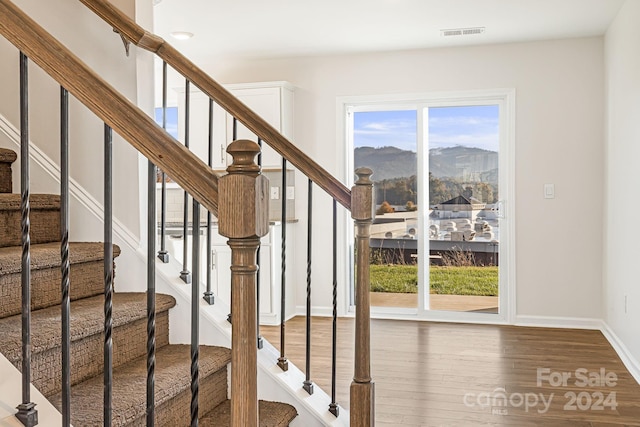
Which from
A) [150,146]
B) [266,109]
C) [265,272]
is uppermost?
[266,109]

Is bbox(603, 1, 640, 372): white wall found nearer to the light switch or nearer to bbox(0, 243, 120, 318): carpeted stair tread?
the light switch

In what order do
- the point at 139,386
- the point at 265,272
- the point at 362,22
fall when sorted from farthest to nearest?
the point at 265,272, the point at 362,22, the point at 139,386

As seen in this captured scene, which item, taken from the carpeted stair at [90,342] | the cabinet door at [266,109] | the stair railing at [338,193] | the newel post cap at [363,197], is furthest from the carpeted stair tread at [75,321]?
the cabinet door at [266,109]

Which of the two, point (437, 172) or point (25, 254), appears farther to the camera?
point (437, 172)

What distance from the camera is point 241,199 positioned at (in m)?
1.20

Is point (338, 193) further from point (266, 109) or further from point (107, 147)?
point (266, 109)

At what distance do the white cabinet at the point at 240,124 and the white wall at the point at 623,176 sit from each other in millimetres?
2727

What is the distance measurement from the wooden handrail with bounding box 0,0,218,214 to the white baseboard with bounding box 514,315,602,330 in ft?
15.3

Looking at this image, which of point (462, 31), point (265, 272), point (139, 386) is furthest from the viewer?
point (265, 272)

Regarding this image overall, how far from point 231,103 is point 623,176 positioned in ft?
10.2

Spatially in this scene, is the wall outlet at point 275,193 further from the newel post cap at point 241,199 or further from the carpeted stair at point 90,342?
the newel post cap at point 241,199

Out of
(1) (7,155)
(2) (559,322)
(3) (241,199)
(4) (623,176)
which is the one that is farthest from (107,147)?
(2) (559,322)

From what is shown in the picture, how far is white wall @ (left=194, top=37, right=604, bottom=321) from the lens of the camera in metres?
5.23

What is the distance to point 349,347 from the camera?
Result: 4539mm
